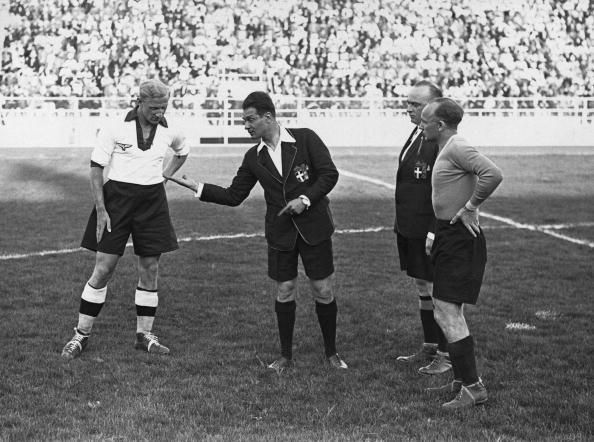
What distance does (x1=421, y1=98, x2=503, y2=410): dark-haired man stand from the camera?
4.79 m

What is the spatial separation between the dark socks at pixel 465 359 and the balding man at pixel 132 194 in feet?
6.62

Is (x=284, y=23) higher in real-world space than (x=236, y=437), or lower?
higher

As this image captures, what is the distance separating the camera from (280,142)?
18.1 feet

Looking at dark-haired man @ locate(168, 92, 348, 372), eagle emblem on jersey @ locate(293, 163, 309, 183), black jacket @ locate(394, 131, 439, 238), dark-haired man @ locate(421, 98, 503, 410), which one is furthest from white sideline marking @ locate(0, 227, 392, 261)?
dark-haired man @ locate(421, 98, 503, 410)

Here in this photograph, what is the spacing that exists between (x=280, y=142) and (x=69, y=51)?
23.5 meters

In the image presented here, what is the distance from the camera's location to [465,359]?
487 cm

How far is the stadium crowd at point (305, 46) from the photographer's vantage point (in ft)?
90.0

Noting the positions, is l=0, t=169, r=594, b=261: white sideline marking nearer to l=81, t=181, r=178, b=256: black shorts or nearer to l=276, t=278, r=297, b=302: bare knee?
l=81, t=181, r=178, b=256: black shorts

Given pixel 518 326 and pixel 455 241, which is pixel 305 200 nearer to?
pixel 455 241

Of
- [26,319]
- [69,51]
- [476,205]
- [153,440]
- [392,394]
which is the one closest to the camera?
[153,440]

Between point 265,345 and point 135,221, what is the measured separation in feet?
3.93

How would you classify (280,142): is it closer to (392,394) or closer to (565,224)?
(392,394)

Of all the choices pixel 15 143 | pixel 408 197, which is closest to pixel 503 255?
pixel 408 197

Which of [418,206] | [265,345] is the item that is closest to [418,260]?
[418,206]
